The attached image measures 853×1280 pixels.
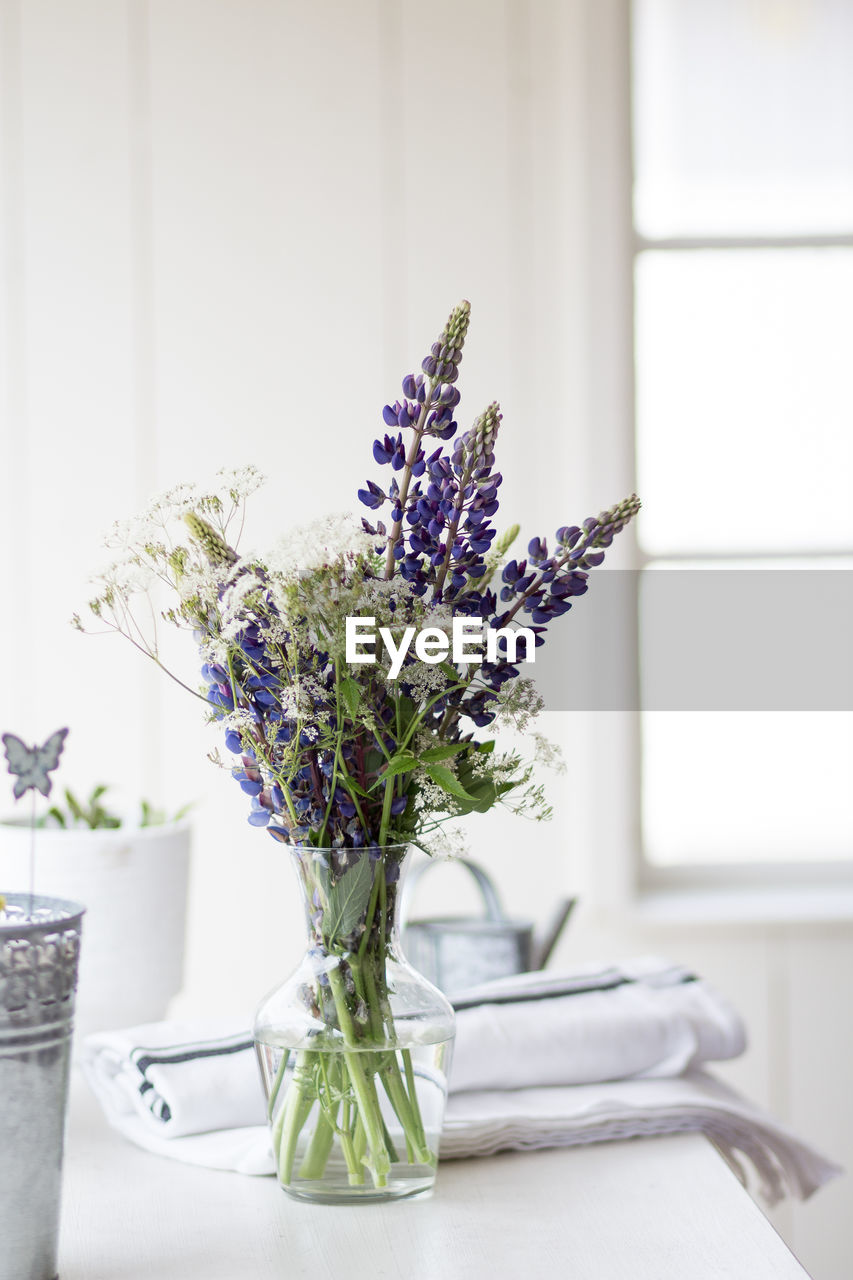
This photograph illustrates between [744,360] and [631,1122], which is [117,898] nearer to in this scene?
[631,1122]

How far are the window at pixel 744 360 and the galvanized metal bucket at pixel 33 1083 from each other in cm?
134

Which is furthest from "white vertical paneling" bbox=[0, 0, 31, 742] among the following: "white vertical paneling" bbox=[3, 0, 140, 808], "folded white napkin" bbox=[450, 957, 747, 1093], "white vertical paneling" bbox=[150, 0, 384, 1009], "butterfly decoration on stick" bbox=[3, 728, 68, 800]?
"butterfly decoration on stick" bbox=[3, 728, 68, 800]

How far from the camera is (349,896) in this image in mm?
704

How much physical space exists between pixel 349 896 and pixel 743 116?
1599 millimetres

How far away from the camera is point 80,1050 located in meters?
0.98

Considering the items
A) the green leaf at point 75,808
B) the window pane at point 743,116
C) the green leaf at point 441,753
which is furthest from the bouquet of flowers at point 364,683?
the window pane at point 743,116

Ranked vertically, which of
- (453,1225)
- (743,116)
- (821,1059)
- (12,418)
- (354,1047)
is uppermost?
(743,116)

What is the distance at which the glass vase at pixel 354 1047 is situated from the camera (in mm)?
713

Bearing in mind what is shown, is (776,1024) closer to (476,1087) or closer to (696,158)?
(476,1087)

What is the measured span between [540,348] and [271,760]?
1.25 metres

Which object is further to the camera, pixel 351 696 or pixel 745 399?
pixel 745 399

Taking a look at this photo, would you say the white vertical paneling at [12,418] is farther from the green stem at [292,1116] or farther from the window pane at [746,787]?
the green stem at [292,1116]

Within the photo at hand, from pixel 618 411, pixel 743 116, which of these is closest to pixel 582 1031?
pixel 618 411

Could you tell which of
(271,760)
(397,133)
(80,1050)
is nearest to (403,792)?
(271,760)
